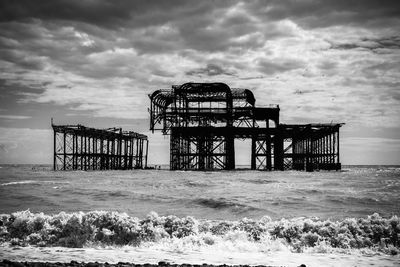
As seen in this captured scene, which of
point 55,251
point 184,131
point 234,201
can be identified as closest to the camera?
point 55,251

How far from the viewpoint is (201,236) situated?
9.39 m

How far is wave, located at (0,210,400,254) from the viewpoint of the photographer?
920 centimetres

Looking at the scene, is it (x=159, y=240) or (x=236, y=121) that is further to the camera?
(x=236, y=121)

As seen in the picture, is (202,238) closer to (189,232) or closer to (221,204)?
(189,232)

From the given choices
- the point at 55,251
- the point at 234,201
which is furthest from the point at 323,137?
the point at 55,251

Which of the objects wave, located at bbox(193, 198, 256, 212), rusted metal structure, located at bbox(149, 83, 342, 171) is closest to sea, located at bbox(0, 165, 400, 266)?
wave, located at bbox(193, 198, 256, 212)

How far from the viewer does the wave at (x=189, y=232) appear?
30.2ft

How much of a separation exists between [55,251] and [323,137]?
50.4m

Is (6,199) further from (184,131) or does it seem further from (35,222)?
(184,131)

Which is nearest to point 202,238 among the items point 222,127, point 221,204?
point 221,204

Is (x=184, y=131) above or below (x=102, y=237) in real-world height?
above

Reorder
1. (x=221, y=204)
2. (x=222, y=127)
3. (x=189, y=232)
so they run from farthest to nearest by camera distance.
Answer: (x=222, y=127) < (x=221, y=204) < (x=189, y=232)

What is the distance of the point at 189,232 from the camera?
983 cm

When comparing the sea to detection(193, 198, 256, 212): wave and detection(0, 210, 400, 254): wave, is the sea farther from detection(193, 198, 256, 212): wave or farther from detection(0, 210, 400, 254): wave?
detection(193, 198, 256, 212): wave
